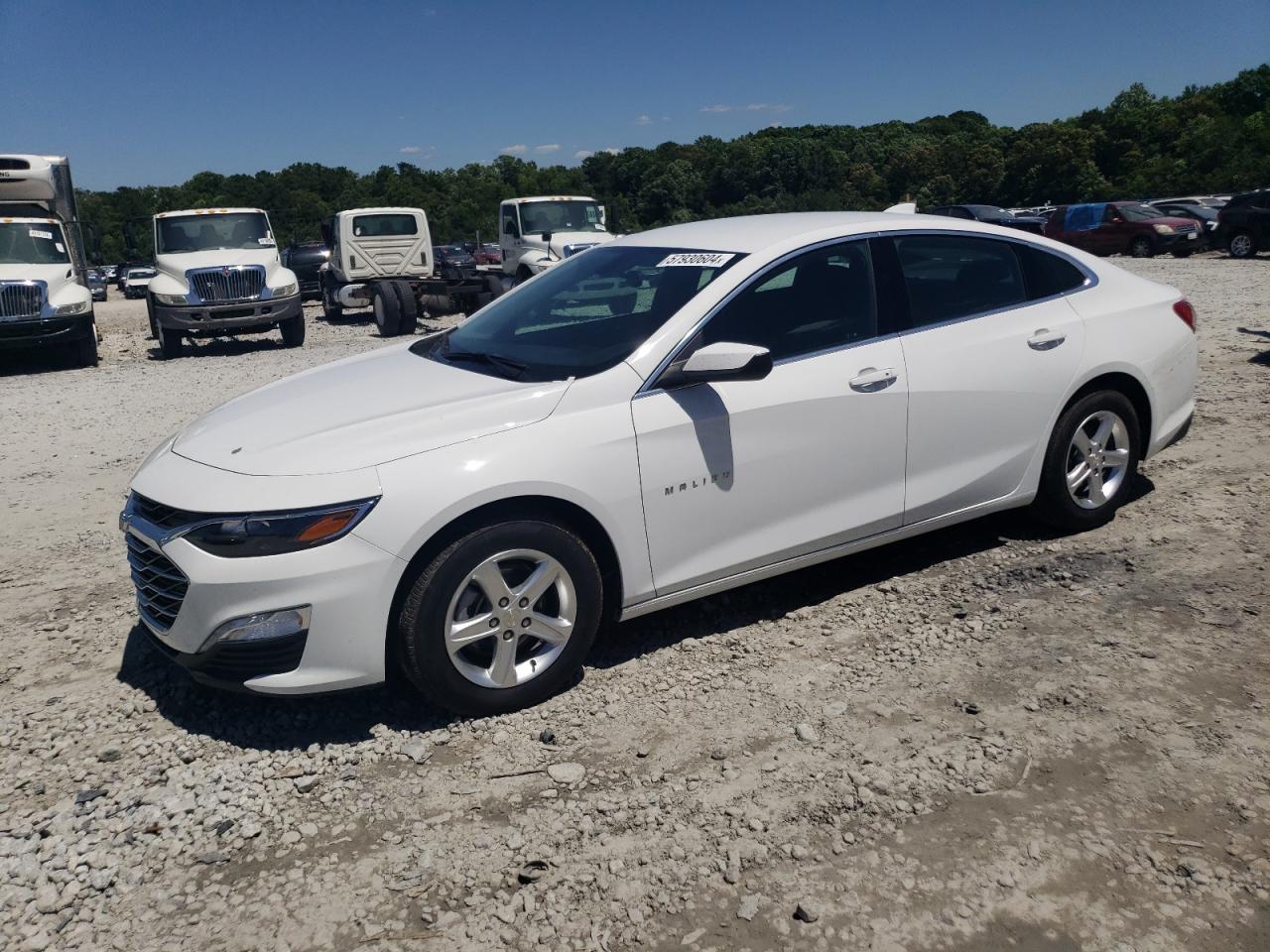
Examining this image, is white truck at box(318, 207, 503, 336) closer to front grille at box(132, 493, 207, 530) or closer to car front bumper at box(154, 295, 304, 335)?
car front bumper at box(154, 295, 304, 335)

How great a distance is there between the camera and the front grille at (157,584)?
11.1 ft

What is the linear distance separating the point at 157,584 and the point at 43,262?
542 inches

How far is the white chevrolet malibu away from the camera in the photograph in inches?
129

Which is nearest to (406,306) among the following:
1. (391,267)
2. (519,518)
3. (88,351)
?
(391,267)

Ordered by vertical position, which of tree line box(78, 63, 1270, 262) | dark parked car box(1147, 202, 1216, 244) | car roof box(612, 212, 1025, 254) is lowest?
car roof box(612, 212, 1025, 254)

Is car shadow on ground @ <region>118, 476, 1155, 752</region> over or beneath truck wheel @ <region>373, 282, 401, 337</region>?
beneath

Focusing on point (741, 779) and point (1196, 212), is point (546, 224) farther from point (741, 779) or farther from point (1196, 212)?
point (1196, 212)

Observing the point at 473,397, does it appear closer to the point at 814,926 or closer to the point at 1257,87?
the point at 814,926

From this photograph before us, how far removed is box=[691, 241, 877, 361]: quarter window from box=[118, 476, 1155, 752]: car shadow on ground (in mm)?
1191

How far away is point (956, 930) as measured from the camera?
2490 millimetres

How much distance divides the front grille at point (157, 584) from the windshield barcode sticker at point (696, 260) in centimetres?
228

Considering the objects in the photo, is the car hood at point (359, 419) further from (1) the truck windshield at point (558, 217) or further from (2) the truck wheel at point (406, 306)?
(1) the truck windshield at point (558, 217)

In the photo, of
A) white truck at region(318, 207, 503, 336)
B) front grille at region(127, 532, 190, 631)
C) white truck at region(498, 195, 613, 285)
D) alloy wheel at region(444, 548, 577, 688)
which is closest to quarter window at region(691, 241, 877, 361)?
alloy wheel at region(444, 548, 577, 688)

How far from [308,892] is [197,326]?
14.1 metres
